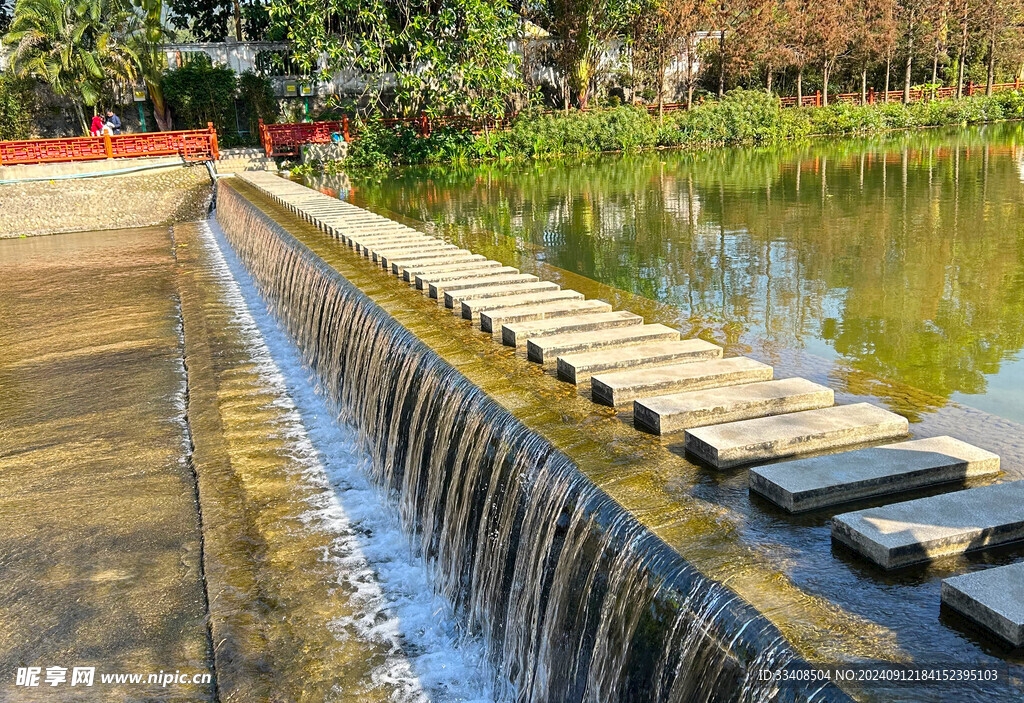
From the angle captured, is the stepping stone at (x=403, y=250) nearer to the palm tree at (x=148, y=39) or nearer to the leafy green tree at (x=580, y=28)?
the palm tree at (x=148, y=39)

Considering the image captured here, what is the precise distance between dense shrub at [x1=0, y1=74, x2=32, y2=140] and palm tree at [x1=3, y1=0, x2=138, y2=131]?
4.77 ft

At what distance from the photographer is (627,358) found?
479cm

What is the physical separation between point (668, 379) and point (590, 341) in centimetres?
84

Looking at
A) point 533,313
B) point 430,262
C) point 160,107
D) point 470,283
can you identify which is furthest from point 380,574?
point 160,107

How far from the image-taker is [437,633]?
4.53m

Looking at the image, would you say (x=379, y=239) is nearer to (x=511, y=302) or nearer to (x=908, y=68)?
(x=511, y=302)

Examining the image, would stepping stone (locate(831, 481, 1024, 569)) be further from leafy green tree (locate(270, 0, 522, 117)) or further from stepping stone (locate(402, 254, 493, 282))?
leafy green tree (locate(270, 0, 522, 117))

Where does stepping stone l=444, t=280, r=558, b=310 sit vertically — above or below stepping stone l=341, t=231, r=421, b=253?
below

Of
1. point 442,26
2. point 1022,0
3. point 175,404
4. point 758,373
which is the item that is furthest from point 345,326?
point 1022,0

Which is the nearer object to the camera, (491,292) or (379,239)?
(491,292)

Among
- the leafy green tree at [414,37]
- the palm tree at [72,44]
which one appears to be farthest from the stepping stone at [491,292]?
the palm tree at [72,44]

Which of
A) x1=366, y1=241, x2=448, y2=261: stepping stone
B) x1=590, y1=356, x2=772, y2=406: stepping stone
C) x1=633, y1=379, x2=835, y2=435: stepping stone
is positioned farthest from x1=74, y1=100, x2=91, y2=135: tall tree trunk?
x1=633, y1=379, x2=835, y2=435: stepping stone

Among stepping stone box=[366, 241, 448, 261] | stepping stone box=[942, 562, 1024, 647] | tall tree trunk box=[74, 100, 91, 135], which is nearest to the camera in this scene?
stepping stone box=[942, 562, 1024, 647]

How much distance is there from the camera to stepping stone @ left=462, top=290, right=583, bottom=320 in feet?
20.4
